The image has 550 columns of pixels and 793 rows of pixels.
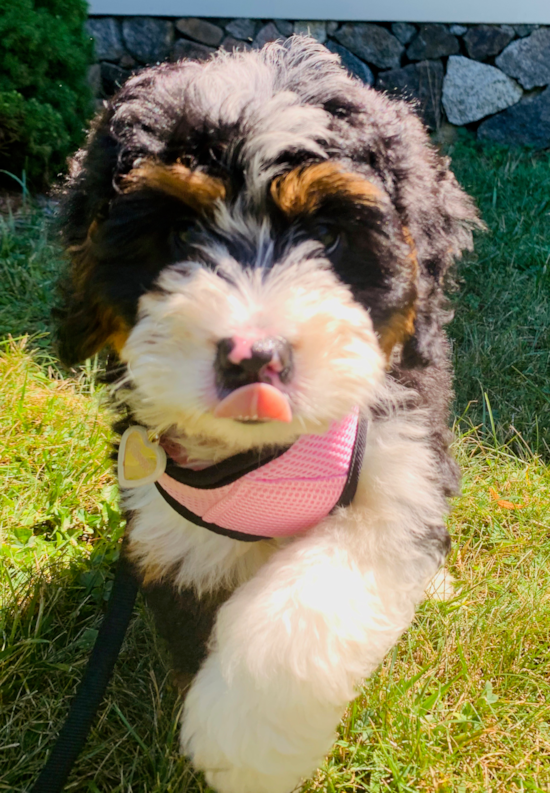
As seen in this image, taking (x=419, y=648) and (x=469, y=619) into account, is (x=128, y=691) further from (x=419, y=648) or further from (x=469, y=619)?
(x=469, y=619)

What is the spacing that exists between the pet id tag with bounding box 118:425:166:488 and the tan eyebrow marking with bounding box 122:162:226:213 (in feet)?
2.14

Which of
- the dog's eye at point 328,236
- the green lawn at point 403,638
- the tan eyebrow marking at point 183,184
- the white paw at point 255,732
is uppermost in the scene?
the tan eyebrow marking at point 183,184

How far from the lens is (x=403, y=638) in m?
A: 2.40

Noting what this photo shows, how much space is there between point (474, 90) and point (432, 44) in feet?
1.98

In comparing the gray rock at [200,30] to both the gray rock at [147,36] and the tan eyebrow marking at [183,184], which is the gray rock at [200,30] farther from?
the tan eyebrow marking at [183,184]

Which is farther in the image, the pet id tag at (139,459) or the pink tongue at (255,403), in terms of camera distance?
the pet id tag at (139,459)

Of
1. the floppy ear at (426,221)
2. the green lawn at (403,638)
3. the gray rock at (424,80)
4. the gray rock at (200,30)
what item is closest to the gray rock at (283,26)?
the gray rock at (200,30)

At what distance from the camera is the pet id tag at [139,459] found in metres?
1.84

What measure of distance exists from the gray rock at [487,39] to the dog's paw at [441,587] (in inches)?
235

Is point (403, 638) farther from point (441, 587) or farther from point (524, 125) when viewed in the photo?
point (524, 125)

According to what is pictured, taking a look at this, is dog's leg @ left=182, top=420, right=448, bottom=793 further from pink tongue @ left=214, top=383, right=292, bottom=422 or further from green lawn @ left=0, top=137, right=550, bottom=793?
pink tongue @ left=214, top=383, right=292, bottom=422

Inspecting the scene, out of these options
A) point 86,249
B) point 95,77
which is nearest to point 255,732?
point 86,249

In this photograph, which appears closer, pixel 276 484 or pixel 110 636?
pixel 276 484

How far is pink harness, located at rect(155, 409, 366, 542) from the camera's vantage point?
1.78 m
